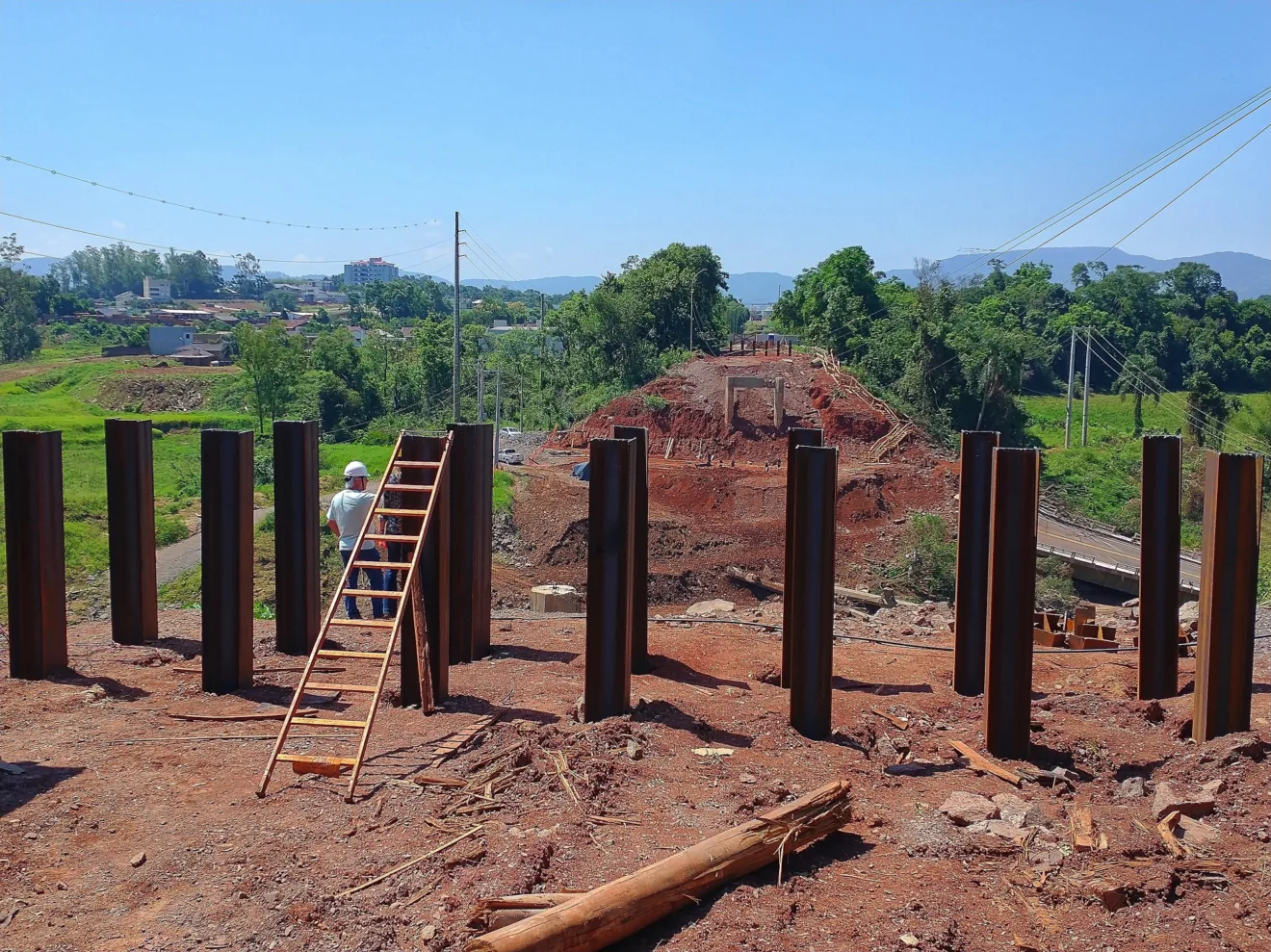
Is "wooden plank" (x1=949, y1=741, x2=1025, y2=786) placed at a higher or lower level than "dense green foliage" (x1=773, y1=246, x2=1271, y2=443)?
lower

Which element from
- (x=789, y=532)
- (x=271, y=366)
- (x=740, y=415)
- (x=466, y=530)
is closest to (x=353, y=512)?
(x=466, y=530)

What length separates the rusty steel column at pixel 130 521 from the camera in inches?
367

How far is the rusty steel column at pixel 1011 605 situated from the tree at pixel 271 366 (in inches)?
1712

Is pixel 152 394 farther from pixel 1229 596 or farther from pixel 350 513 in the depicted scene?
pixel 1229 596

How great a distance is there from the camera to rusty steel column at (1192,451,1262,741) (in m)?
7.22

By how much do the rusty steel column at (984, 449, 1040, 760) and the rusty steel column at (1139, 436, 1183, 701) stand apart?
6.19ft

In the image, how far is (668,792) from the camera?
6.11m

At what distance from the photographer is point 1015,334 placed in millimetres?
45281

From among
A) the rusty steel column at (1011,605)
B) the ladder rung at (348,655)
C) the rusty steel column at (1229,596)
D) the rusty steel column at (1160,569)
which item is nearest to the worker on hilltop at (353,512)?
the ladder rung at (348,655)

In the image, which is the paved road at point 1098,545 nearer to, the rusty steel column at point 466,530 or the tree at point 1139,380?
the tree at point 1139,380

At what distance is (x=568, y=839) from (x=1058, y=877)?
7.84 ft

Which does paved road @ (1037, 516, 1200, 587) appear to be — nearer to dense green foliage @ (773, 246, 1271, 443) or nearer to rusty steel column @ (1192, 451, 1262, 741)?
dense green foliage @ (773, 246, 1271, 443)

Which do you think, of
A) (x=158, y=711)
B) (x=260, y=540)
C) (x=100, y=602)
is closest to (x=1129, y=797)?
(x=158, y=711)

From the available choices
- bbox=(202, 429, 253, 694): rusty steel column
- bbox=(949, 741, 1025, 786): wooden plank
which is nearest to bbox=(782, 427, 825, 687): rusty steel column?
bbox=(949, 741, 1025, 786): wooden plank
